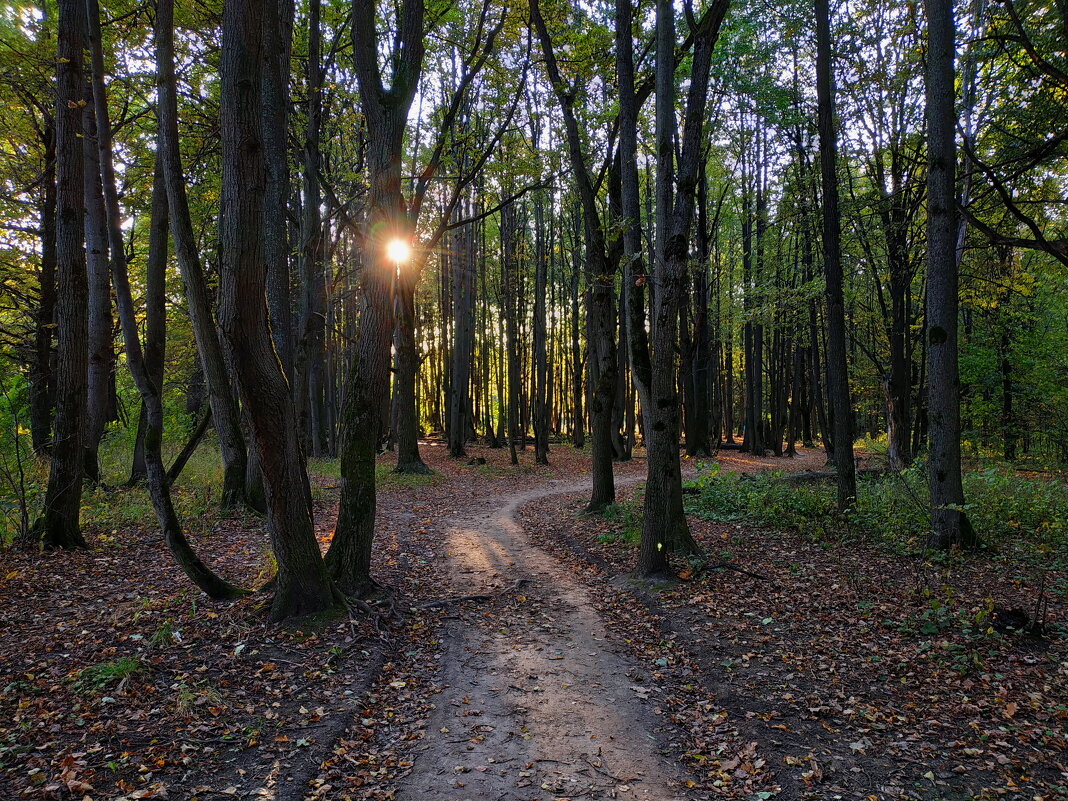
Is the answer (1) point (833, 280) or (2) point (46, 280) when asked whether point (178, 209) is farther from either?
(2) point (46, 280)

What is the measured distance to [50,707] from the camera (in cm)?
404

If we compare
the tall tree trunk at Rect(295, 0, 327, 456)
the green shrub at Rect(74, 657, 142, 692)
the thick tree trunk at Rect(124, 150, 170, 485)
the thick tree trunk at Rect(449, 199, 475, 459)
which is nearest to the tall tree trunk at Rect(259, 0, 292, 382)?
the tall tree trunk at Rect(295, 0, 327, 456)

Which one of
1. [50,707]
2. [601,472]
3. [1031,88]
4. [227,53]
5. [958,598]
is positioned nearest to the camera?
[50,707]

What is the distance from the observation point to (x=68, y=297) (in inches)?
311

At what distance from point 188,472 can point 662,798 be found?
14009mm

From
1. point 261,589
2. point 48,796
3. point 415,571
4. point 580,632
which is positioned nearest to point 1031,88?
point 580,632

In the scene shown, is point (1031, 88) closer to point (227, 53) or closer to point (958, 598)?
point (958, 598)

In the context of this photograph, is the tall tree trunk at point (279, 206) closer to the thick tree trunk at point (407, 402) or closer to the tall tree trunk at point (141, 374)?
the tall tree trunk at point (141, 374)

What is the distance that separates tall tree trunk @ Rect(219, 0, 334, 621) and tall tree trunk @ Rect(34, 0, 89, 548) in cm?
448

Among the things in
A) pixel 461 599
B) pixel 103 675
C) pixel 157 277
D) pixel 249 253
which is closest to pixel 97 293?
pixel 157 277

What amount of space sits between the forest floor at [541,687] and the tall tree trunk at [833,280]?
93.5 inches

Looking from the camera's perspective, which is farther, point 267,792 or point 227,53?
point 227,53

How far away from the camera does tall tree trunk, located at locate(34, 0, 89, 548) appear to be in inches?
303

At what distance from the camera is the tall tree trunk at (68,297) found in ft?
25.2
